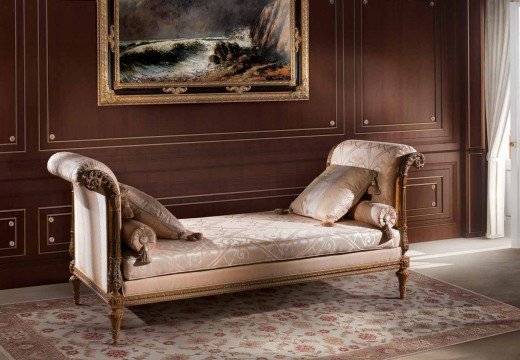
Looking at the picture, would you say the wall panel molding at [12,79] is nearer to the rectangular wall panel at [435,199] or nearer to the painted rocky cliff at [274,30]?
the painted rocky cliff at [274,30]

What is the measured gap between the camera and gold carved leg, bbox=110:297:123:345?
3.93 metres

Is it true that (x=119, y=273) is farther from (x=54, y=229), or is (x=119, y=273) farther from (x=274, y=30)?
(x=274, y=30)

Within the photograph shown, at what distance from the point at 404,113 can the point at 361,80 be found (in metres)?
0.43

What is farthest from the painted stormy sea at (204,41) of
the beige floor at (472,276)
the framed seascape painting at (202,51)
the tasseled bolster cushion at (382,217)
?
Result: the beige floor at (472,276)

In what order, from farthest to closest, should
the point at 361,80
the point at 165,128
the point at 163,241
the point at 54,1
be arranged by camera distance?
the point at 361,80 → the point at 165,128 → the point at 54,1 → the point at 163,241

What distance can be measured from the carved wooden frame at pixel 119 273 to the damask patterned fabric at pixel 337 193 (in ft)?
0.71

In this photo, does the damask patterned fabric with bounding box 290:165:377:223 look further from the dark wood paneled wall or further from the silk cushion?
the silk cushion

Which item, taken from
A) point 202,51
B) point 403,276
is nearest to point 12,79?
point 202,51

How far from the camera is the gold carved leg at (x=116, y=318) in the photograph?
155 inches

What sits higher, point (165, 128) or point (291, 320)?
point (165, 128)

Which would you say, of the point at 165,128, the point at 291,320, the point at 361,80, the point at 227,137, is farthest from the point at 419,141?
the point at 291,320

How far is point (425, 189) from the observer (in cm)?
621

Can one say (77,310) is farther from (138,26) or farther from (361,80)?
(361,80)

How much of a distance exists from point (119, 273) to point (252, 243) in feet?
2.34
